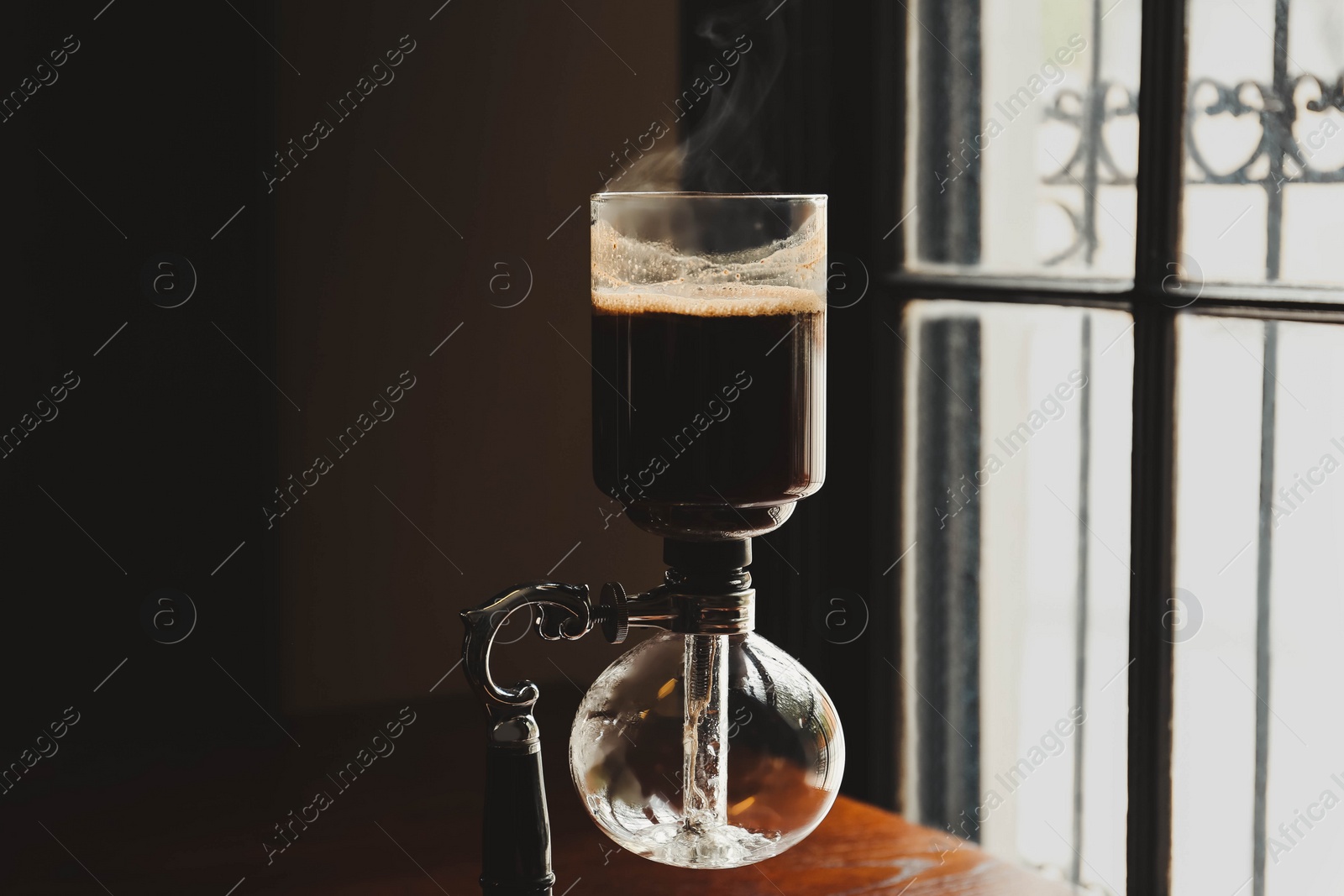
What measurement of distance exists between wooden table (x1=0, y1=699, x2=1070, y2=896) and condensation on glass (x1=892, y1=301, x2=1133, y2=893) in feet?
1.23

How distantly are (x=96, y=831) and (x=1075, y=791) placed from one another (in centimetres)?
102

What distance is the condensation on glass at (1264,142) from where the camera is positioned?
4.08 ft

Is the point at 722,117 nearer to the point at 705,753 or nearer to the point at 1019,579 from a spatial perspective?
the point at 1019,579

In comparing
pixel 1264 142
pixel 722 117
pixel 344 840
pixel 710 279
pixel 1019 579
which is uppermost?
pixel 722 117

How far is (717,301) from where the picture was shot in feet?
2.96

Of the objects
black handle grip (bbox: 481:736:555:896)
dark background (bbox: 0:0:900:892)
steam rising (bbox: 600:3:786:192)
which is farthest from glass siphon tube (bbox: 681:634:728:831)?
steam rising (bbox: 600:3:786:192)

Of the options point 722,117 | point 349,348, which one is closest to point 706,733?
point 349,348

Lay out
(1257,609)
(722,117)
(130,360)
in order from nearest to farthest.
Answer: (1257,609), (130,360), (722,117)

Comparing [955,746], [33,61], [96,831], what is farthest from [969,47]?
[96,831]

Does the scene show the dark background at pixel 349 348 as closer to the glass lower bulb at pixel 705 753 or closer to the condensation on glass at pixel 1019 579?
the condensation on glass at pixel 1019 579

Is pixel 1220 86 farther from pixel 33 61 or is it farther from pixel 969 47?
pixel 33 61

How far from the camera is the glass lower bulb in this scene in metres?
0.95

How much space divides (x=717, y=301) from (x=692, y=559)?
180 millimetres

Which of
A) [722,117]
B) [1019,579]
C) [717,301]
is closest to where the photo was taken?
[717,301]
